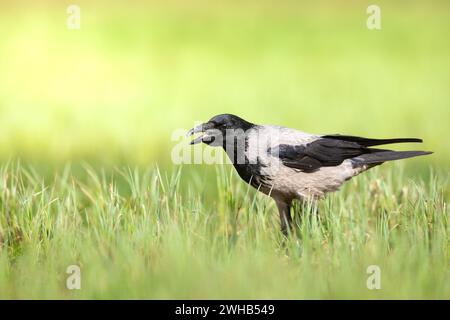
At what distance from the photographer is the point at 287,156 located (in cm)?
562

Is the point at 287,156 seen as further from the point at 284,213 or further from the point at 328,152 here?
the point at 284,213

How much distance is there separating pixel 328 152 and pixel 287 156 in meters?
0.34

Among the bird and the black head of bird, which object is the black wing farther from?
the black head of bird

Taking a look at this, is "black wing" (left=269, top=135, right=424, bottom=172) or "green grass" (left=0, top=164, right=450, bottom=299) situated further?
"black wing" (left=269, top=135, right=424, bottom=172)

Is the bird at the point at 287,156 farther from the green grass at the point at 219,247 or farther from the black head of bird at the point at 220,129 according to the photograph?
the green grass at the point at 219,247

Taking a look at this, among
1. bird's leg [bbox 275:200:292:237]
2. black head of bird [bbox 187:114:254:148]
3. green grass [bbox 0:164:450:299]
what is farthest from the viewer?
bird's leg [bbox 275:200:292:237]

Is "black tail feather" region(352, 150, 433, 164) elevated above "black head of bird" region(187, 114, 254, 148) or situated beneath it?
situated beneath

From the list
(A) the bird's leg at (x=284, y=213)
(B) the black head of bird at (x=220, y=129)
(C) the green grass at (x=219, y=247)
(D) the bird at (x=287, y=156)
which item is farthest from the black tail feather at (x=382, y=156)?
(B) the black head of bird at (x=220, y=129)

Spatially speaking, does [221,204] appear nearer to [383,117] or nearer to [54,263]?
[54,263]

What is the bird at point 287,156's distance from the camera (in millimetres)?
5578

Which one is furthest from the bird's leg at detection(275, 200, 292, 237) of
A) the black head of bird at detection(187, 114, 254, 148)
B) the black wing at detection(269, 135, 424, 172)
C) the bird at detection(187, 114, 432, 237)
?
the black head of bird at detection(187, 114, 254, 148)

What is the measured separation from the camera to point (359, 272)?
4.71 m

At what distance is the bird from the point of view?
18.3ft

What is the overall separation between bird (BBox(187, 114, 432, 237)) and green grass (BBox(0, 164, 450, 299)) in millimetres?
170
